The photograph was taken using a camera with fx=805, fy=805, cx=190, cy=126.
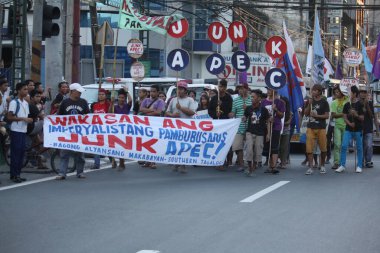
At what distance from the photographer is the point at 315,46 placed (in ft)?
70.4

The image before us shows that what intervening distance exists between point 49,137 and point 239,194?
15.0ft

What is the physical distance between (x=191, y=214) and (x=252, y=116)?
20.6ft

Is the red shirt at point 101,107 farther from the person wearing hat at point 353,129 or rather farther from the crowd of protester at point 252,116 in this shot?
the person wearing hat at point 353,129

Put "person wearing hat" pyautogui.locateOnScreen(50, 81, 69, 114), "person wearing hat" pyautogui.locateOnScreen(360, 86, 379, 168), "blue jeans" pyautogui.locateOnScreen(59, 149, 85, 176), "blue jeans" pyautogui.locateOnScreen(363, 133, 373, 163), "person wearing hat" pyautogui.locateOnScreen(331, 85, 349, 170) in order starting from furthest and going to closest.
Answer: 1. "blue jeans" pyautogui.locateOnScreen(363, 133, 373, 163)
2. "person wearing hat" pyautogui.locateOnScreen(360, 86, 379, 168)
3. "person wearing hat" pyautogui.locateOnScreen(50, 81, 69, 114)
4. "person wearing hat" pyautogui.locateOnScreen(331, 85, 349, 170)
5. "blue jeans" pyautogui.locateOnScreen(59, 149, 85, 176)

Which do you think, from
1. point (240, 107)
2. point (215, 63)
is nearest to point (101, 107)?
point (215, 63)

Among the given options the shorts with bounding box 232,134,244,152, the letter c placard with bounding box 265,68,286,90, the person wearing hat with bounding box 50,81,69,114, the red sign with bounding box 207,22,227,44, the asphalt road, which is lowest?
the asphalt road

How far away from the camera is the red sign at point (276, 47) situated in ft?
60.0

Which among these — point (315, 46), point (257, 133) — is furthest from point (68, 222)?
point (315, 46)

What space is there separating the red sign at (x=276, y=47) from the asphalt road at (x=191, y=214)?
141 inches

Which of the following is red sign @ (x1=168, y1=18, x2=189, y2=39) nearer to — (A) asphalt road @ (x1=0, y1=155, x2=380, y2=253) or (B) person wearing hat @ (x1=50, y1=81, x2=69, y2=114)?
(B) person wearing hat @ (x1=50, y1=81, x2=69, y2=114)

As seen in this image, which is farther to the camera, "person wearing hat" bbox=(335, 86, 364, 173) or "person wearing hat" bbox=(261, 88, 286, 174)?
"person wearing hat" bbox=(335, 86, 364, 173)

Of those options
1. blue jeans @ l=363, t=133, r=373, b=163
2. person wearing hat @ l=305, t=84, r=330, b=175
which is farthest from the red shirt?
blue jeans @ l=363, t=133, r=373, b=163

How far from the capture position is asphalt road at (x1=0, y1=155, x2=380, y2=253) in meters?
8.34

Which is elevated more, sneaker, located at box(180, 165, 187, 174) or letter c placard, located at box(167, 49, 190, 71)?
letter c placard, located at box(167, 49, 190, 71)
